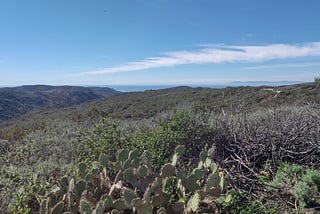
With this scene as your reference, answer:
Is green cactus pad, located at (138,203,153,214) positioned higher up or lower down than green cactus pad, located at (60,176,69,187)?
lower down

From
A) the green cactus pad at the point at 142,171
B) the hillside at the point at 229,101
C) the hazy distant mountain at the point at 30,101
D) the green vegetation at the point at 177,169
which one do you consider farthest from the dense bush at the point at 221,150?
the hazy distant mountain at the point at 30,101

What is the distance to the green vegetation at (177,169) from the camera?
3025 mm

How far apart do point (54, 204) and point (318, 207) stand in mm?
2569

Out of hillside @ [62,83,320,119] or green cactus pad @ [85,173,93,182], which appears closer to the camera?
green cactus pad @ [85,173,93,182]

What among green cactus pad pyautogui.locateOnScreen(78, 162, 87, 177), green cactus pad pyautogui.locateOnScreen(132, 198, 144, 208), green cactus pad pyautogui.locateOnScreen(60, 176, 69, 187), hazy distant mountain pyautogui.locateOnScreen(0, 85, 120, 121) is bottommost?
hazy distant mountain pyautogui.locateOnScreen(0, 85, 120, 121)

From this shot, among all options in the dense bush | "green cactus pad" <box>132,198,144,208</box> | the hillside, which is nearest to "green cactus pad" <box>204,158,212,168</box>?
the dense bush

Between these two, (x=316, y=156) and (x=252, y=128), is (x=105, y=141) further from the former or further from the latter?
(x=316, y=156)

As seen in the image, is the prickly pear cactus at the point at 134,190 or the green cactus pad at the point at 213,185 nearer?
the prickly pear cactus at the point at 134,190

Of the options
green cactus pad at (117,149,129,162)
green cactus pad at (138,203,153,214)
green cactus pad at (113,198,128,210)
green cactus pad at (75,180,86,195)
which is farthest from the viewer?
green cactus pad at (117,149,129,162)

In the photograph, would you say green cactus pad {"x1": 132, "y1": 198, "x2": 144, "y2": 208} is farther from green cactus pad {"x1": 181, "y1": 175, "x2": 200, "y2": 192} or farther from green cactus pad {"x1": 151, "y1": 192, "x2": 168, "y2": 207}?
green cactus pad {"x1": 181, "y1": 175, "x2": 200, "y2": 192}

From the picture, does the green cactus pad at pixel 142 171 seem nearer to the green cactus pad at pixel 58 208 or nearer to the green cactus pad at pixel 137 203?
the green cactus pad at pixel 137 203

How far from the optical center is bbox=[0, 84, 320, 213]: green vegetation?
119 inches

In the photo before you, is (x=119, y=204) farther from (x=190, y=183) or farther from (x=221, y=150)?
(x=221, y=150)

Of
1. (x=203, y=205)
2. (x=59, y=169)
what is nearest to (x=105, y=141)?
(x=59, y=169)
